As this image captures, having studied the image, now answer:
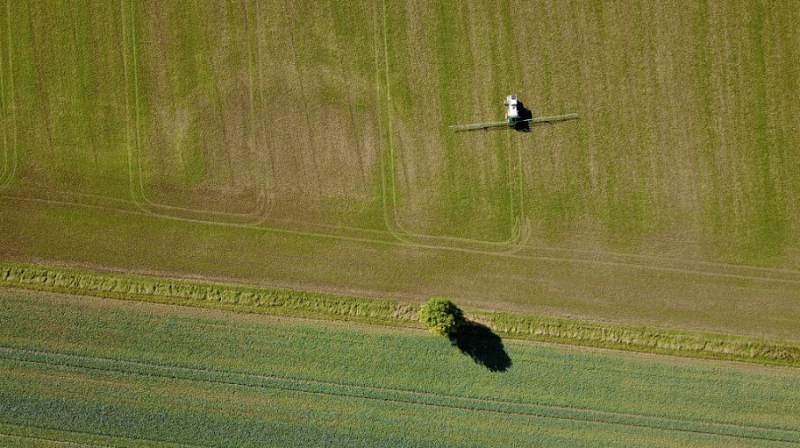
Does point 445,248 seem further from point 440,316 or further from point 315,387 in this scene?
point 315,387

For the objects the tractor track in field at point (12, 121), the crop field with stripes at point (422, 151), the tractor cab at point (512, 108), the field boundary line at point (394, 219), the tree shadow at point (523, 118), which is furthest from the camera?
the tractor track in field at point (12, 121)

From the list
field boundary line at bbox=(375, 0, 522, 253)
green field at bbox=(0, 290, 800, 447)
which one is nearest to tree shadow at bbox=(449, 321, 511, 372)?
green field at bbox=(0, 290, 800, 447)

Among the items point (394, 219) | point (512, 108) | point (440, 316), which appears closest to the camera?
point (440, 316)

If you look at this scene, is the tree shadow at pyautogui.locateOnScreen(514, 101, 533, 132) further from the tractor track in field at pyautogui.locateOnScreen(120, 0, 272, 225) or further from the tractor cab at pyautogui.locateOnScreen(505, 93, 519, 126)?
the tractor track in field at pyautogui.locateOnScreen(120, 0, 272, 225)

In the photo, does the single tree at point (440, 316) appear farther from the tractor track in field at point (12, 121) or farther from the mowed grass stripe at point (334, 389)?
the tractor track in field at point (12, 121)

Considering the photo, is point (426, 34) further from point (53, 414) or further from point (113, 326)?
point (53, 414)

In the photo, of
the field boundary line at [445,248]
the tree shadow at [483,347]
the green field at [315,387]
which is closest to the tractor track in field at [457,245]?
the field boundary line at [445,248]

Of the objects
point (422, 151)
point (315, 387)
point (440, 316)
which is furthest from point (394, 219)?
point (315, 387)
